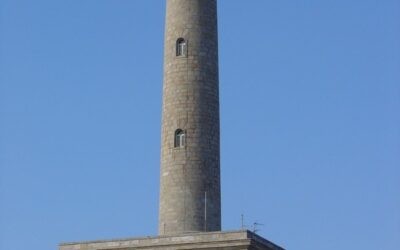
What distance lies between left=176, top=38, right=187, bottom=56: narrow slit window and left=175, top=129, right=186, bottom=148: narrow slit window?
2099 mm

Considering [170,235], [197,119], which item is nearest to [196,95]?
[197,119]

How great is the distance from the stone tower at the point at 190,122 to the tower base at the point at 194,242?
985 mm

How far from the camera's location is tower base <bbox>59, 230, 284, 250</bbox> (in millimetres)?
20859

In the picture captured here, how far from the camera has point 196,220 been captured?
22469mm

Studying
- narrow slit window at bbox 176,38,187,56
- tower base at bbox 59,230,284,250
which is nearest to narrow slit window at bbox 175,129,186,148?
narrow slit window at bbox 176,38,187,56

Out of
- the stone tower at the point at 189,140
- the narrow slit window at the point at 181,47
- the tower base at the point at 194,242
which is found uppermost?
the narrow slit window at the point at 181,47

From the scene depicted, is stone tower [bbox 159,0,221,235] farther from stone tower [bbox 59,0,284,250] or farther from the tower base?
the tower base

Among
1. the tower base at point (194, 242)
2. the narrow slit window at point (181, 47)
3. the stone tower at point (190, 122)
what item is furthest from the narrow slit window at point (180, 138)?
the tower base at point (194, 242)

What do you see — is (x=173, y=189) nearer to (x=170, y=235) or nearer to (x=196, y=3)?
(x=170, y=235)

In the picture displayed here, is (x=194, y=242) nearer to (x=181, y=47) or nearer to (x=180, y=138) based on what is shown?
(x=180, y=138)

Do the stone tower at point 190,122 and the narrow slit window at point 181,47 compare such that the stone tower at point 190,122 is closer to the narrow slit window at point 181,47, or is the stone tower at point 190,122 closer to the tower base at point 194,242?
the narrow slit window at point 181,47

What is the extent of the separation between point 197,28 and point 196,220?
5.05 metres

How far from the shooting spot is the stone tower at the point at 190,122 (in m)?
22.6

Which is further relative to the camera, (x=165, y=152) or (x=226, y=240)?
(x=165, y=152)
